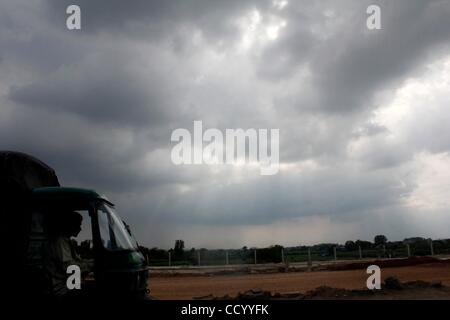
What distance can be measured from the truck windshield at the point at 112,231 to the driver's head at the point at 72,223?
341mm

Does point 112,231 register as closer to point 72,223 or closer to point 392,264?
point 72,223

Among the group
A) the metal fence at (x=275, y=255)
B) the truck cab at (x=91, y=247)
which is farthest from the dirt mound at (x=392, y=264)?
the truck cab at (x=91, y=247)

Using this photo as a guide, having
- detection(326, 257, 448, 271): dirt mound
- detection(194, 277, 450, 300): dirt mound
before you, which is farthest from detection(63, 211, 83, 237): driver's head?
detection(326, 257, 448, 271): dirt mound

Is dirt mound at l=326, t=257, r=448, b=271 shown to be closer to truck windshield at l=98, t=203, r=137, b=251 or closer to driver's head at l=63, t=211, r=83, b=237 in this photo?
truck windshield at l=98, t=203, r=137, b=251

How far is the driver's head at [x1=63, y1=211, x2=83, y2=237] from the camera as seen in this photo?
23.5 feet

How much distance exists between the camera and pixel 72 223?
23.9 ft

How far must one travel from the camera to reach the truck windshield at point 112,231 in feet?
23.4

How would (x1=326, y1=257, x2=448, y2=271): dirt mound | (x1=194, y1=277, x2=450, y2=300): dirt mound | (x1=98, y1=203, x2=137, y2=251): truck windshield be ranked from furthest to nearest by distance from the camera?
(x1=326, y1=257, x2=448, y2=271): dirt mound < (x1=194, y1=277, x2=450, y2=300): dirt mound < (x1=98, y1=203, x2=137, y2=251): truck windshield

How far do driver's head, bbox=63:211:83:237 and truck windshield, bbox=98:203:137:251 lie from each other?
0.34 m

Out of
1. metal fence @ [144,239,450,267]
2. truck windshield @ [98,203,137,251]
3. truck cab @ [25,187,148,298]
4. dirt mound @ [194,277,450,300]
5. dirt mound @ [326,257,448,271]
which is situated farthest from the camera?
metal fence @ [144,239,450,267]

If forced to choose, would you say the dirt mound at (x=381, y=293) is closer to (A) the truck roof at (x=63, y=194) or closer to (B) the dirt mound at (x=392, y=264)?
(A) the truck roof at (x=63, y=194)
